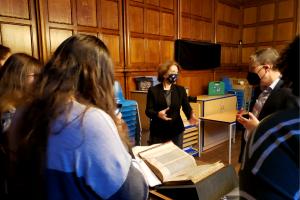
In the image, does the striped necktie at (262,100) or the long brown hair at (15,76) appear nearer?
the long brown hair at (15,76)

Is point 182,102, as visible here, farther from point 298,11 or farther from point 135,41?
point 298,11

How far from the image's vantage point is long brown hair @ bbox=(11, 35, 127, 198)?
0.68 metres

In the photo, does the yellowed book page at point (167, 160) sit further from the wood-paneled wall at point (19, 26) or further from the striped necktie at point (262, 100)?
the wood-paneled wall at point (19, 26)

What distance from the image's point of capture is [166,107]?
7.76 ft

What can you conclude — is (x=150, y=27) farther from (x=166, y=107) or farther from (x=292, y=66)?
(x=292, y=66)

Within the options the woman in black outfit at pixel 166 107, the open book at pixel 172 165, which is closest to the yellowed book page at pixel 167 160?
the open book at pixel 172 165

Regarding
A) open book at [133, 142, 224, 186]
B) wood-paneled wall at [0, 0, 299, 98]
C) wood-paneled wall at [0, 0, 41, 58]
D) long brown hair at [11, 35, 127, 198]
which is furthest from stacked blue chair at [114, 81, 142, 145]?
long brown hair at [11, 35, 127, 198]

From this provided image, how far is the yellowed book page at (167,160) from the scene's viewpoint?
1065mm

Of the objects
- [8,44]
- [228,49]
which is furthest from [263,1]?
[8,44]

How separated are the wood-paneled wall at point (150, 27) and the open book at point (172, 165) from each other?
63cm

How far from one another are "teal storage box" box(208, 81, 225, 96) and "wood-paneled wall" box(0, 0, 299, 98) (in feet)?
1.33

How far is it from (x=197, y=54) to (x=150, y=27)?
134 centimetres

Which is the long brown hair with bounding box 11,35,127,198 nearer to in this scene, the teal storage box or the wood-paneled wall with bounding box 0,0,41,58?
the wood-paneled wall with bounding box 0,0,41,58

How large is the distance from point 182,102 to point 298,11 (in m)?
4.61
